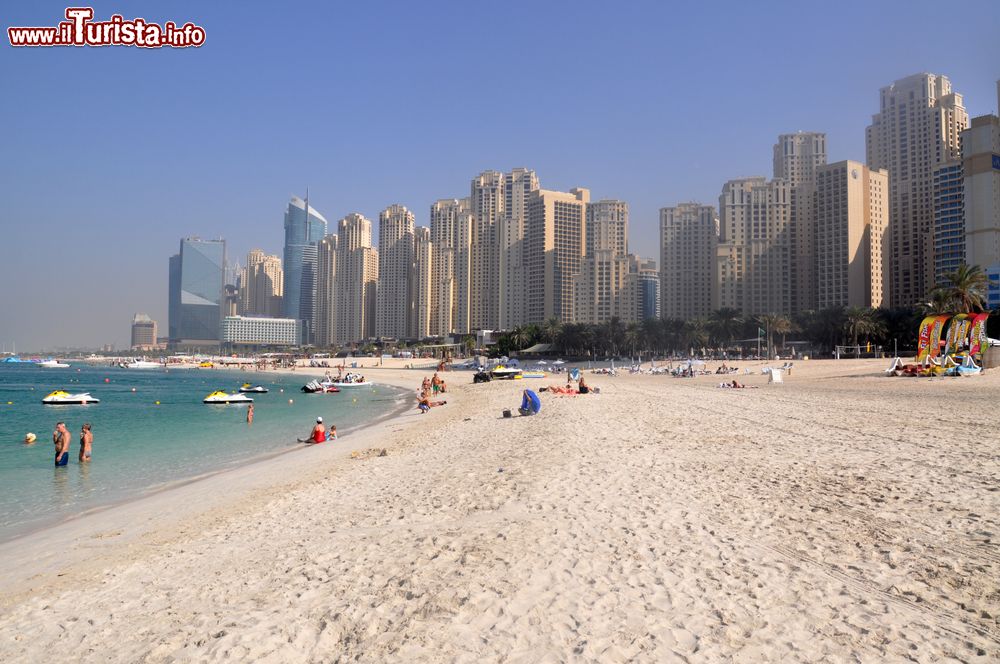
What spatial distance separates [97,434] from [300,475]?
17.0 metres

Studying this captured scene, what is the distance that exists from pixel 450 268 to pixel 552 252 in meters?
36.3

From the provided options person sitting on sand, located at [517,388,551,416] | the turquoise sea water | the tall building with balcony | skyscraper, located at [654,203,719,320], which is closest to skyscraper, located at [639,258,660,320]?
skyscraper, located at [654,203,719,320]

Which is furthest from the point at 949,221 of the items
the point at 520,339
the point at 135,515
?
the point at 135,515

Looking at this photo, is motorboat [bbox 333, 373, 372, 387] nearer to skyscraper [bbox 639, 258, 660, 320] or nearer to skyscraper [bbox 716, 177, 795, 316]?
skyscraper [bbox 716, 177, 795, 316]

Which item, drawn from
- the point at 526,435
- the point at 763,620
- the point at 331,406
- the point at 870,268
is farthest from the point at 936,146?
the point at 763,620

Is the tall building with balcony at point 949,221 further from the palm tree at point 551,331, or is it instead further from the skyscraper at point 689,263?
the palm tree at point 551,331

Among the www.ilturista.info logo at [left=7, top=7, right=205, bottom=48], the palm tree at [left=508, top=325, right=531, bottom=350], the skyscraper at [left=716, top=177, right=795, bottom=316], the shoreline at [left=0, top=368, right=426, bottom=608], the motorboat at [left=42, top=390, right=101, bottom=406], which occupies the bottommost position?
the motorboat at [left=42, top=390, right=101, bottom=406]

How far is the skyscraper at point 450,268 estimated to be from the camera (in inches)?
6821

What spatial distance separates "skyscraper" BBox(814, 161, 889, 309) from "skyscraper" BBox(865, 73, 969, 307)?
198 inches

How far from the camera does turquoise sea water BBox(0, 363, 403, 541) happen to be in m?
14.3

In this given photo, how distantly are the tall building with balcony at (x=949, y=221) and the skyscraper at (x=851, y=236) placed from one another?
13747mm

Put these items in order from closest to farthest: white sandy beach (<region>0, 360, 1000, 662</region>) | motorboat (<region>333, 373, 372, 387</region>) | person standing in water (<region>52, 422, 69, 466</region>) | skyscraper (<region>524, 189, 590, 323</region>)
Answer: white sandy beach (<region>0, 360, 1000, 662</region>), person standing in water (<region>52, 422, 69, 466</region>), motorboat (<region>333, 373, 372, 387</region>), skyscraper (<region>524, 189, 590, 323</region>)

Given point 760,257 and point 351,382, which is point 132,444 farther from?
point 760,257

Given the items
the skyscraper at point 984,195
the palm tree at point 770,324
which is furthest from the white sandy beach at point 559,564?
the skyscraper at point 984,195
